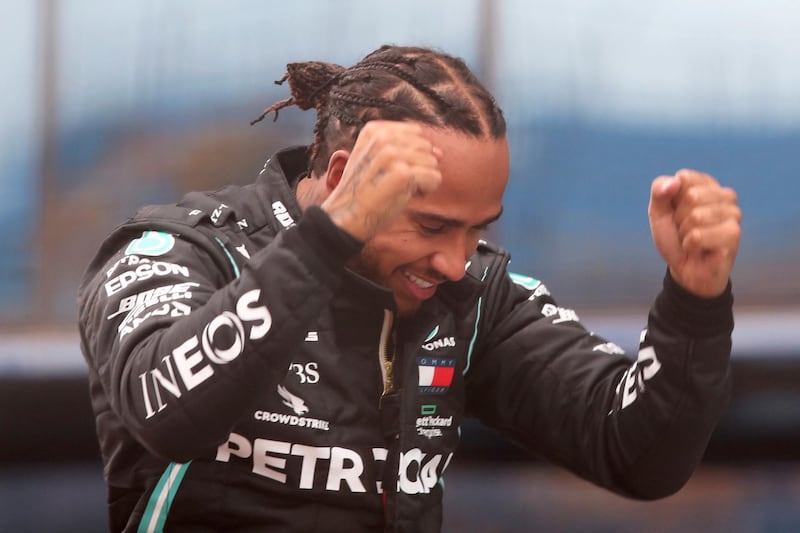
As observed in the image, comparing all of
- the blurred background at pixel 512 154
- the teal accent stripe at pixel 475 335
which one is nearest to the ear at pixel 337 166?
the teal accent stripe at pixel 475 335

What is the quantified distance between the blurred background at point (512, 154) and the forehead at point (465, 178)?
75 cm

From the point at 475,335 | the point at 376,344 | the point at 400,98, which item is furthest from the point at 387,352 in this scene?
the point at 400,98

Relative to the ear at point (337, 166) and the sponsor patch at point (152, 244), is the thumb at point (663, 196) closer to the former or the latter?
the ear at point (337, 166)

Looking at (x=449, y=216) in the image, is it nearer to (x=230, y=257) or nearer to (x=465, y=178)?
(x=465, y=178)

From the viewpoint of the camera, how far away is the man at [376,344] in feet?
3.22

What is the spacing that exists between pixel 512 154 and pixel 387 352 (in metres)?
0.74

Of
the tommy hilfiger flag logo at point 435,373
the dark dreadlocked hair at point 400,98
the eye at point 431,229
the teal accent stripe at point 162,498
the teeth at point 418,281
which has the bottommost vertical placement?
the teal accent stripe at point 162,498

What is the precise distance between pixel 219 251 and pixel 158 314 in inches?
5.3

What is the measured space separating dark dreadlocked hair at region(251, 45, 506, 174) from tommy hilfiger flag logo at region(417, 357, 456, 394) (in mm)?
209

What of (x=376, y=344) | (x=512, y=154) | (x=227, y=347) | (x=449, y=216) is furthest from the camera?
(x=512, y=154)

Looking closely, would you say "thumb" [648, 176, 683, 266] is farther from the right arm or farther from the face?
the right arm

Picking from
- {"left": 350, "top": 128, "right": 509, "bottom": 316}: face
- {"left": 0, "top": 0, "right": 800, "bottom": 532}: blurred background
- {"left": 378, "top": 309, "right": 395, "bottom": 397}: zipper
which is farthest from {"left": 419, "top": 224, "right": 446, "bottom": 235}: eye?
{"left": 0, "top": 0, "right": 800, "bottom": 532}: blurred background

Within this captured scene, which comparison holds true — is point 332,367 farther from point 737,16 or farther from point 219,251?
point 737,16

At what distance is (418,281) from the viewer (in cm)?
107
